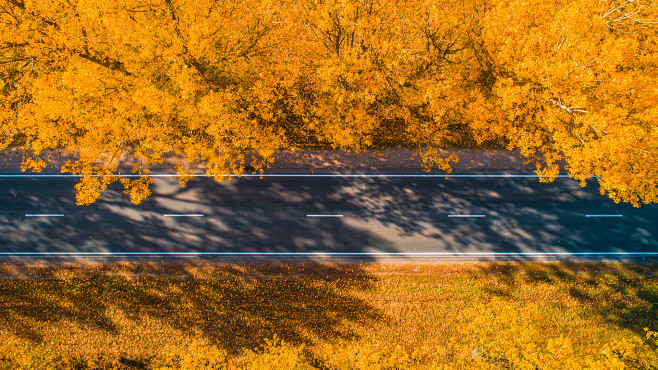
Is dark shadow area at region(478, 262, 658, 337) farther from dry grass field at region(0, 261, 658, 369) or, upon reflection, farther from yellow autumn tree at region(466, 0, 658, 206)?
yellow autumn tree at region(466, 0, 658, 206)

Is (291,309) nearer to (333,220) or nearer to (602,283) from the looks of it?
(333,220)

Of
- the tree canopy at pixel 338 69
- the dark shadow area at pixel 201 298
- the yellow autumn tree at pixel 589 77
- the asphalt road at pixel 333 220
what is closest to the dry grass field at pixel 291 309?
the dark shadow area at pixel 201 298

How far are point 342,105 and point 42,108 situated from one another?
13.4 metres

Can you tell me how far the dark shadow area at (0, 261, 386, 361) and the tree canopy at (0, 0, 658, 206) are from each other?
740 centimetres

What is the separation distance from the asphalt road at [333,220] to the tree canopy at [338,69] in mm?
5144

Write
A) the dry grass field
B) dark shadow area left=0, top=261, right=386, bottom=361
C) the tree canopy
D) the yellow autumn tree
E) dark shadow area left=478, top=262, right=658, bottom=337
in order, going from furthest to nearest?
dark shadow area left=478, top=262, right=658, bottom=337 < dark shadow area left=0, top=261, right=386, bottom=361 < the dry grass field < the yellow autumn tree < the tree canopy

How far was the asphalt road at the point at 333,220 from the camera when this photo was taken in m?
23.5

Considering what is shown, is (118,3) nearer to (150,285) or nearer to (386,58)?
(386,58)

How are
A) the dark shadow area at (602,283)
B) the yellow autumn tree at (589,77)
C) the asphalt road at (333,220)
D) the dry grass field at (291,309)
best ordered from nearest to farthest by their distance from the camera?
the yellow autumn tree at (589,77) → the dry grass field at (291,309) → the dark shadow area at (602,283) → the asphalt road at (333,220)

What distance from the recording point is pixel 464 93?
65.6ft

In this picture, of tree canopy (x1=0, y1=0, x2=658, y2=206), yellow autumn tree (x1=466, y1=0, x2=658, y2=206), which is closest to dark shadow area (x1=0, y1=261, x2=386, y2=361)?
tree canopy (x1=0, y1=0, x2=658, y2=206)

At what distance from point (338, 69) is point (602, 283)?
21.1m

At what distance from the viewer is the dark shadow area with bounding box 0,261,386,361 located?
22062mm

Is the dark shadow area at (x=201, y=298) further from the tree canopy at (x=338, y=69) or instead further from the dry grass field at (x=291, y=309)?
the tree canopy at (x=338, y=69)
